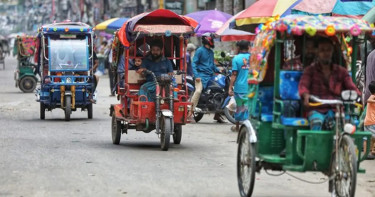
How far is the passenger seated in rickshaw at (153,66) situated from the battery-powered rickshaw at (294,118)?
187 inches

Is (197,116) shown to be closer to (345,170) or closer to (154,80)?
(154,80)

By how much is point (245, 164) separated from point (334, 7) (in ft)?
24.9

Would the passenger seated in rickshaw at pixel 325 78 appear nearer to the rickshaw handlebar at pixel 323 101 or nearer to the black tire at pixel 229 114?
the rickshaw handlebar at pixel 323 101

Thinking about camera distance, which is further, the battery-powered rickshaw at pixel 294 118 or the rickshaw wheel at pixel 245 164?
the rickshaw wheel at pixel 245 164

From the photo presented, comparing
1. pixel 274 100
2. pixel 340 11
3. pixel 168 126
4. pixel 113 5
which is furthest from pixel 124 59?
pixel 113 5

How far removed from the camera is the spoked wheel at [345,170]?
8.09 metres

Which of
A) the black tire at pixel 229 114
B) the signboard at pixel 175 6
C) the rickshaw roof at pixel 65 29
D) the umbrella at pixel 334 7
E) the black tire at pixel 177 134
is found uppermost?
the umbrella at pixel 334 7

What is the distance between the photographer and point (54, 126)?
62.4 ft

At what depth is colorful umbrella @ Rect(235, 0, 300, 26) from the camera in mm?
16922

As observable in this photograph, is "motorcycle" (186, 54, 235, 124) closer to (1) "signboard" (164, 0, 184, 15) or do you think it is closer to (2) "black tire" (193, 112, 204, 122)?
(2) "black tire" (193, 112, 204, 122)

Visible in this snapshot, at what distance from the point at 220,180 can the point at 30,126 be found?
8.70m

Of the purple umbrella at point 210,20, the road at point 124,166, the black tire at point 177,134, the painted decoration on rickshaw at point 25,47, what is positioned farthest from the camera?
the painted decoration on rickshaw at point 25,47

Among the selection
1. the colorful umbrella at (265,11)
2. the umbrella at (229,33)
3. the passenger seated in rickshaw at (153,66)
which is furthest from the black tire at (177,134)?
the umbrella at (229,33)

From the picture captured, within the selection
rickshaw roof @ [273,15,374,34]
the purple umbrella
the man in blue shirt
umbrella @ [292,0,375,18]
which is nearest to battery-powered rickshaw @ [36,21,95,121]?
the man in blue shirt
